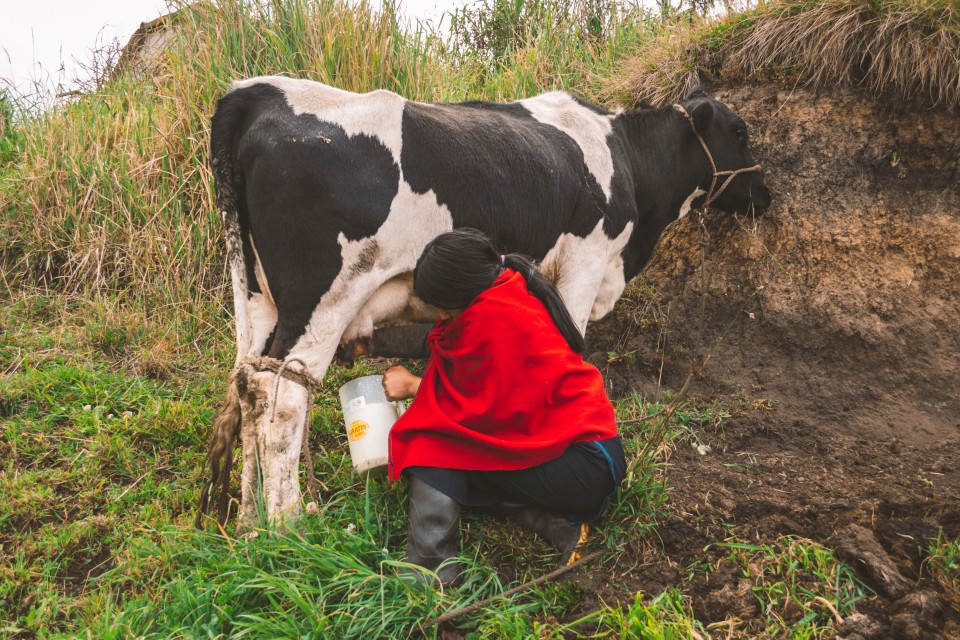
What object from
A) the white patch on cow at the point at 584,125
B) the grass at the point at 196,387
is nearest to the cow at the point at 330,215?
the white patch on cow at the point at 584,125

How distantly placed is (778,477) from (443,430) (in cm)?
175

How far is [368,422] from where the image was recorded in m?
3.20

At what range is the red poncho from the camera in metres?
2.66

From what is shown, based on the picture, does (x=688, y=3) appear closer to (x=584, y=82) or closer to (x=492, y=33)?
(x=584, y=82)

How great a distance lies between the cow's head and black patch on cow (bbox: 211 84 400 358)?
2419 mm

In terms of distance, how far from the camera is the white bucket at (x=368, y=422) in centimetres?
314

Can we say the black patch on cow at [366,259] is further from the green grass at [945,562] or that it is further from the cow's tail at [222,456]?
the green grass at [945,562]

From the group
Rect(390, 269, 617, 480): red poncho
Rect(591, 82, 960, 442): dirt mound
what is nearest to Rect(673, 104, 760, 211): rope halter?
Rect(591, 82, 960, 442): dirt mound

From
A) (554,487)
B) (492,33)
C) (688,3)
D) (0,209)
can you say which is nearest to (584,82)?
(688,3)

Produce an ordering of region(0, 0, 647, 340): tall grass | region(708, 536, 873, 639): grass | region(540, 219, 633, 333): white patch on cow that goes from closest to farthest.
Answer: region(708, 536, 873, 639): grass < region(540, 219, 633, 333): white patch on cow < region(0, 0, 647, 340): tall grass

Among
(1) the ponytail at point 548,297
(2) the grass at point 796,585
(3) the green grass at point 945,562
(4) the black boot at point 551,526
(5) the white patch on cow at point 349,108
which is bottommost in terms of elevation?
(4) the black boot at point 551,526

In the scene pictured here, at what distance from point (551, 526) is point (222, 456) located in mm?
1433

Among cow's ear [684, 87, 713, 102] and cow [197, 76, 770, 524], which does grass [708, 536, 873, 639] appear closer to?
cow [197, 76, 770, 524]

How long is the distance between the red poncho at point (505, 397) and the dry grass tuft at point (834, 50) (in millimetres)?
3166
